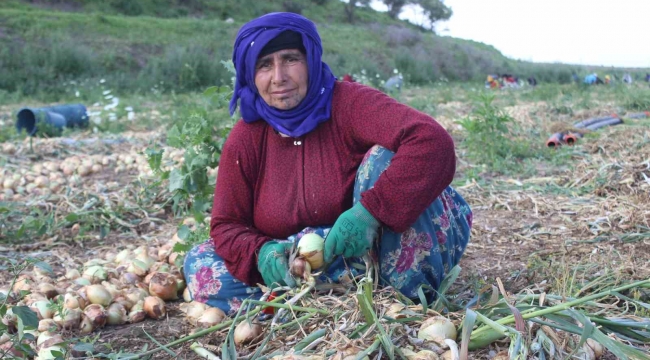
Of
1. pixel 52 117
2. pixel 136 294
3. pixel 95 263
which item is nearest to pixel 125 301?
pixel 136 294

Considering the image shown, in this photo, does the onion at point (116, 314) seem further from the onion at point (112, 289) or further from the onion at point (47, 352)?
the onion at point (47, 352)

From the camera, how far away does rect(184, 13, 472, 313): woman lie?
174 cm

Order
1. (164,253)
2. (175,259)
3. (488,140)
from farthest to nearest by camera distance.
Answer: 1. (488,140)
2. (164,253)
3. (175,259)

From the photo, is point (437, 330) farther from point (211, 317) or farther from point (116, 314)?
point (116, 314)

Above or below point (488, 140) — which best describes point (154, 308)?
below

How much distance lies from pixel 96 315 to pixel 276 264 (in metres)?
0.73

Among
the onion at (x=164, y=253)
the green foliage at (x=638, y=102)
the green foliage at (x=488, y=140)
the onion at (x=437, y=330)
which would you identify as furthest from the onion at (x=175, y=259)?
the green foliage at (x=638, y=102)

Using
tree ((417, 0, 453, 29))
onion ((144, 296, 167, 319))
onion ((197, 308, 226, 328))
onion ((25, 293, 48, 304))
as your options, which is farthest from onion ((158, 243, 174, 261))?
tree ((417, 0, 453, 29))

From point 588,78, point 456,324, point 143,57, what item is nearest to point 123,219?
point 456,324

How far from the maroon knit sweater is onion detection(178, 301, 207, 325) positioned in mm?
187

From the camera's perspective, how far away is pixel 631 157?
371 centimetres

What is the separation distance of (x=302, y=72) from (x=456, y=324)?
907 millimetres

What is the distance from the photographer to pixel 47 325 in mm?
1941

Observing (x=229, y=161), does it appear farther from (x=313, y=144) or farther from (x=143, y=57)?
(x=143, y=57)
